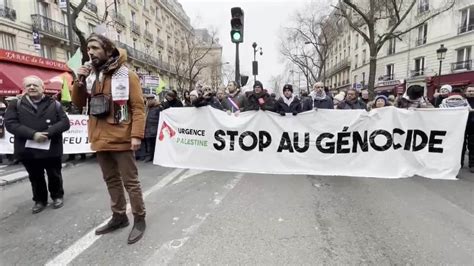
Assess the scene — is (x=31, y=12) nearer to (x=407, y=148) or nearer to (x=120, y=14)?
(x=120, y=14)

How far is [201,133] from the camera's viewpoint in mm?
5746

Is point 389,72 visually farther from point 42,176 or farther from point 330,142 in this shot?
point 42,176

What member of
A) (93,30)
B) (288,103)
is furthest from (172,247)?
(288,103)

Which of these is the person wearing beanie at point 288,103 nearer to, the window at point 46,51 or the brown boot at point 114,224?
the brown boot at point 114,224

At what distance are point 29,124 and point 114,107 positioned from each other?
5.80 ft

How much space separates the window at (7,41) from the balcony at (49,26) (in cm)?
176

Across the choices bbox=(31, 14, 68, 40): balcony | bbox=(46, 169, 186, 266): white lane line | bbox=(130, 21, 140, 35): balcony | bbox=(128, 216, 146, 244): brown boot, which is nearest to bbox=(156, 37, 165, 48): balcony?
bbox=(130, 21, 140, 35): balcony

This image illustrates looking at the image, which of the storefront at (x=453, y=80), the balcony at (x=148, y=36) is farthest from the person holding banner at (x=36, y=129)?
the balcony at (x=148, y=36)

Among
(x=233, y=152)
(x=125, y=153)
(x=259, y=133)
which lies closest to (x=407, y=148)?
(x=259, y=133)

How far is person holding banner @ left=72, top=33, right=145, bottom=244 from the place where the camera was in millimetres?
3115

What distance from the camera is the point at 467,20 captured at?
2716cm

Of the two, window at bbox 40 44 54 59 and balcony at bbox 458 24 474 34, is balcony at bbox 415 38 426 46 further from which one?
window at bbox 40 44 54 59

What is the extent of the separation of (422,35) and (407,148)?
3359cm

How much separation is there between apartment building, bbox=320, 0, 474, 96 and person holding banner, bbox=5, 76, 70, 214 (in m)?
21.4
